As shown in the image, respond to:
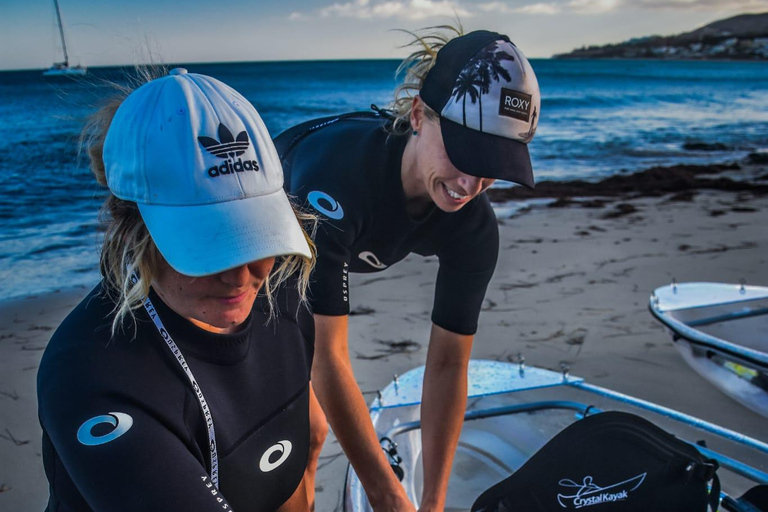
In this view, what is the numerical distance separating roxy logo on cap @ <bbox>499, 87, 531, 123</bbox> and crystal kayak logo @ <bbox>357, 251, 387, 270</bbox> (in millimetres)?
700

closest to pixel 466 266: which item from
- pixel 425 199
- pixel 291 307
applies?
pixel 425 199

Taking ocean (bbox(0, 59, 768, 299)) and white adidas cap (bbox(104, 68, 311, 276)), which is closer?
white adidas cap (bbox(104, 68, 311, 276))

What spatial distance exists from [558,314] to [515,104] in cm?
341

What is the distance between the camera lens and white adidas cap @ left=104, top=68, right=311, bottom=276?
1027 mm

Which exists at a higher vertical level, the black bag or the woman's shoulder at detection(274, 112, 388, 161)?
the woman's shoulder at detection(274, 112, 388, 161)

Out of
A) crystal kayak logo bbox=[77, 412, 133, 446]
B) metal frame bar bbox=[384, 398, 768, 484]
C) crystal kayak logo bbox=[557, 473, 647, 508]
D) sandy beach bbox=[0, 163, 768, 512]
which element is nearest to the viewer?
crystal kayak logo bbox=[77, 412, 133, 446]

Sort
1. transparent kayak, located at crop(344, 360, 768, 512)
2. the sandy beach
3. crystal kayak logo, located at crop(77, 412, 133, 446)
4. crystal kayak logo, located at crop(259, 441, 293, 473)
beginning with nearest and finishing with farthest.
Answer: crystal kayak logo, located at crop(77, 412, 133, 446), crystal kayak logo, located at crop(259, 441, 293, 473), transparent kayak, located at crop(344, 360, 768, 512), the sandy beach

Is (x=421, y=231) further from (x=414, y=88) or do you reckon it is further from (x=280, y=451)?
(x=280, y=451)

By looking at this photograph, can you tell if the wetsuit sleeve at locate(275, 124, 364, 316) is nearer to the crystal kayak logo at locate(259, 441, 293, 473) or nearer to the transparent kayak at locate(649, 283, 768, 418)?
the crystal kayak logo at locate(259, 441, 293, 473)

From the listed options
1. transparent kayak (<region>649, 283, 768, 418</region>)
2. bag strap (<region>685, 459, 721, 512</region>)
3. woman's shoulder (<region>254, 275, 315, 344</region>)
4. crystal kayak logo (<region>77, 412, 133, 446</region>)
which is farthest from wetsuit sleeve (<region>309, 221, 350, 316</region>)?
transparent kayak (<region>649, 283, 768, 418</region>)

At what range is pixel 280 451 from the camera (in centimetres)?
143

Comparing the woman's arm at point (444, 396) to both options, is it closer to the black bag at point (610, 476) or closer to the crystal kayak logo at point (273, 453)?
the black bag at point (610, 476)

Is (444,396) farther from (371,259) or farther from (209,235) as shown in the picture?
(209,235)

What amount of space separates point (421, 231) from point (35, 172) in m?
11.9
